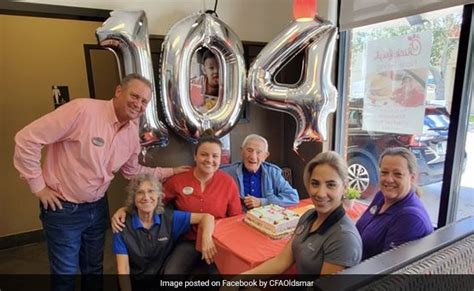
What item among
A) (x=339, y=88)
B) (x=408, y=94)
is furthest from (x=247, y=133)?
(x=408, y=94)

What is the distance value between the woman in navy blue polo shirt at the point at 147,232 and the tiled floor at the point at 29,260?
3.41 ft

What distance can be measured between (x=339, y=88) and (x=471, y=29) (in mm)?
1067

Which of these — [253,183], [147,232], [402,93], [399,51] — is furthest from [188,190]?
[399,51]

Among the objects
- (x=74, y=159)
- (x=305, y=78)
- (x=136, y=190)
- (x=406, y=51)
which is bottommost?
(x=136, y=190)

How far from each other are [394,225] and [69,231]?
156cm

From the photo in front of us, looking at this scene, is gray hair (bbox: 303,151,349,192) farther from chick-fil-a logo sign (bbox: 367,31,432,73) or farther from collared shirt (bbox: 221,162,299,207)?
chick-fil-a logo sign (bbox: 367,31,432,73)

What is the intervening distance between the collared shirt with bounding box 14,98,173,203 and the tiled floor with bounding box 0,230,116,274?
3.82ft

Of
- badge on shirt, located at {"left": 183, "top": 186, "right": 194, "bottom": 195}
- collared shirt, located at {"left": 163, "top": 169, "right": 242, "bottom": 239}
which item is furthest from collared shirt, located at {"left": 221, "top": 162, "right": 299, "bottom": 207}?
badge on shirt, located at {"left": 183, "top": 186, "right": 194, "bottom": 195}

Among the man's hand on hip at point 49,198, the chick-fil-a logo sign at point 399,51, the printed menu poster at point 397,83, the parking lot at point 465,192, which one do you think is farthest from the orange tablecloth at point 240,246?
the chick-fil-a logo sign at point 399,51

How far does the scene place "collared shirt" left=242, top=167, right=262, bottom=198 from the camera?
2.29 meters

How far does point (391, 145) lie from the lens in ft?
8.33

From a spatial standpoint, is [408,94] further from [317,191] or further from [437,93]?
[317,191]

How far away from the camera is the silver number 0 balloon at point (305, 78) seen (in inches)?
88.5

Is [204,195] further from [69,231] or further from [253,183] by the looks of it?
[69,231]
